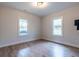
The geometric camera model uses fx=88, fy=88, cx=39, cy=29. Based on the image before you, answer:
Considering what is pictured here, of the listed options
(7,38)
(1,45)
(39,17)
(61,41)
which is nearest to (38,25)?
(39,17)

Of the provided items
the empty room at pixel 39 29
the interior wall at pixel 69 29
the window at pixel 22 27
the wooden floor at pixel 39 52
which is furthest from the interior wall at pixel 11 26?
the interior wall at pixel 69 29

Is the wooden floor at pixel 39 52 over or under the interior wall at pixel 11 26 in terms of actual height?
under

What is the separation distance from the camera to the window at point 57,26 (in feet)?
15.8

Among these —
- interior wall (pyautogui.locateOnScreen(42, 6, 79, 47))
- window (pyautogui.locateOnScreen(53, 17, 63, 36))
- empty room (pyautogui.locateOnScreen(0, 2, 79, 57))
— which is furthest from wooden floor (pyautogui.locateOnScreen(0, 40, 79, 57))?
window (pyautogui.locateOnScreen(53, 17, 63, 36))

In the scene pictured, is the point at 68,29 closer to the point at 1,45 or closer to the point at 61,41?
the point at 61,41

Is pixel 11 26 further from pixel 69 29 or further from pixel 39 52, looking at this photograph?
pixel 69 29

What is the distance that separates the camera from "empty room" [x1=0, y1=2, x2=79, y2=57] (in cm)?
362

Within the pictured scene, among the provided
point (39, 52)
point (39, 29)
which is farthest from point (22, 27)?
point (39, 52)

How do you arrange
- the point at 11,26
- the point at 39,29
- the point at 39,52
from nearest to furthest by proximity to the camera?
the point at 39,52 < the point at 11,26 < the point at 39,29

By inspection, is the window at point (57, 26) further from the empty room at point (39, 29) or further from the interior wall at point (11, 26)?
the interior wall at point (11, 26)

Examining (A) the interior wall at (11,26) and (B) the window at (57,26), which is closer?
(A) the interior wall at (11,26)

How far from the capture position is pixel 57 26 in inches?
198

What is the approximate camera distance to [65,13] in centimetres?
438

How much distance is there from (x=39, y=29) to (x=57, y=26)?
1499 millimetres
